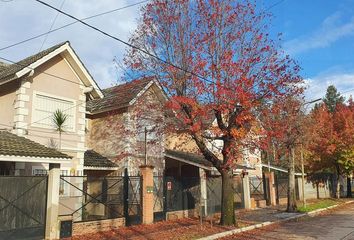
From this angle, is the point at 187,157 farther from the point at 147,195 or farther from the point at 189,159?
the point at 147,195

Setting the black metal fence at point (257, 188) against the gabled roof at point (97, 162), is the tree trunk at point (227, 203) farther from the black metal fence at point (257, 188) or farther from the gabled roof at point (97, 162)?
the black metal fence at point (257, 188)

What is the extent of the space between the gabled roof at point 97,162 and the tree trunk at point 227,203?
7.35 metres

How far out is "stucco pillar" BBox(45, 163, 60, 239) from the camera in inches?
561

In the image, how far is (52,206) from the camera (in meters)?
14.5

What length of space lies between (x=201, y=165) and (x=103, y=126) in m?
6.46

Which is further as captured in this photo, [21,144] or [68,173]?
[68,173]

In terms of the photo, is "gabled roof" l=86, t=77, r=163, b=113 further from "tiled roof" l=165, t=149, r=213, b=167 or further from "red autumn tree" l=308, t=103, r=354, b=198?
"red autumn tree" l=308, t=103, r=354, b=198

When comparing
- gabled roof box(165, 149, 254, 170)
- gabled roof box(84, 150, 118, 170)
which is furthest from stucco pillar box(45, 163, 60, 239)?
gabled roof box(165, 149, 254, 170)

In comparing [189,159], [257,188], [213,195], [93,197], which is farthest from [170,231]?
[257,188]

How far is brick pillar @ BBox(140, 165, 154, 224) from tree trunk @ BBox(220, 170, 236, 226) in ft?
10.7

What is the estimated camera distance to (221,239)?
15.1 m

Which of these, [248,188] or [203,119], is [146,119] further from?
[248,188]

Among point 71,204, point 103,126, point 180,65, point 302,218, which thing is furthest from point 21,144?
point 302,218

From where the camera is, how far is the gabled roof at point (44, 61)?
57.1 ft
